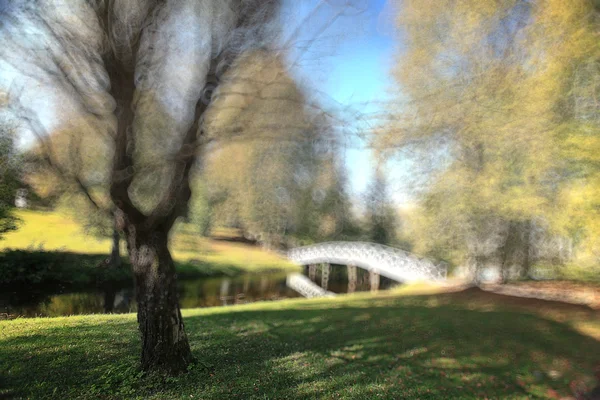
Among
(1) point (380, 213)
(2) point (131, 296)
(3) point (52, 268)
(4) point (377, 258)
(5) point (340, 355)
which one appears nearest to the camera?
(3) point (52, 268)

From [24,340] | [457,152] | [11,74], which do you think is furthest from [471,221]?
[24,340]

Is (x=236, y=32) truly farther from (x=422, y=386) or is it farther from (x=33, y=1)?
(x=422, y=386)

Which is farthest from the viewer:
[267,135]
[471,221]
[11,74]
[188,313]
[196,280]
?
[196,280]

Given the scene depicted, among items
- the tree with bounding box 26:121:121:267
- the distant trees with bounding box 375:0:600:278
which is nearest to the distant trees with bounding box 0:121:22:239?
the tree with bounding box 26:121:121:267

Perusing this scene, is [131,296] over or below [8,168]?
below

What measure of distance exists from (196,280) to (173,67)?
5288 mm

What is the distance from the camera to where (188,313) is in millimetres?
5535

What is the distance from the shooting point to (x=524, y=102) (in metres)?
2.91

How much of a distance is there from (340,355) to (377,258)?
5468mm

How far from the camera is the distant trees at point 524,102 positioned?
2.99 meters

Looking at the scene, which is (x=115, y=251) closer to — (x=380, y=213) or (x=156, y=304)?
(x=156, y=304)

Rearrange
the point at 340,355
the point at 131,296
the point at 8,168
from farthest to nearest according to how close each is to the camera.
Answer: the point at 131,296 < the point at 340,355 < the point at 8,168

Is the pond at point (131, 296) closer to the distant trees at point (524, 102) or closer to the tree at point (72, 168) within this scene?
the tree at point (72, 168)

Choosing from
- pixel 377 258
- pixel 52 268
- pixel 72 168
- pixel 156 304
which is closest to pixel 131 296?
pixel 52 268
